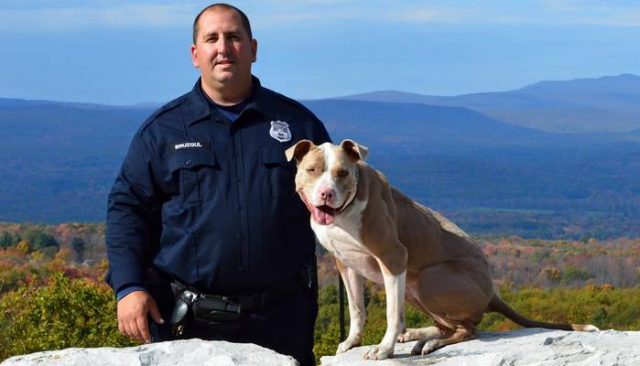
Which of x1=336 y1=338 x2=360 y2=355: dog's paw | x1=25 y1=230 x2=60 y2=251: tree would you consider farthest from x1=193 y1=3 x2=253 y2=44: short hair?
x1=25 y1=230 x2=60 y2=251: tree

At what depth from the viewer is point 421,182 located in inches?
7702

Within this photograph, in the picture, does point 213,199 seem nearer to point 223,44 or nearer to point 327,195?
point 223,44

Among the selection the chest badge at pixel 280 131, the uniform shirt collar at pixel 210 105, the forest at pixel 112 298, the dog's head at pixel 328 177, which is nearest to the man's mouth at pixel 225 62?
the uniform shirt collar at pixel 210 105

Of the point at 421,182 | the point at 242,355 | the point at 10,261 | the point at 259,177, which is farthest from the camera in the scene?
the point at 421,182

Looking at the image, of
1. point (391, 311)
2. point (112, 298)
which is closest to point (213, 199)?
point (391, 311)

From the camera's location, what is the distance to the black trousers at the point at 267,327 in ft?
22.5

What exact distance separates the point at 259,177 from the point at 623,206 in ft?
595

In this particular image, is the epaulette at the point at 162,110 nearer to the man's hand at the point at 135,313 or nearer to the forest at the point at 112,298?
the man's hand at the point at 135,313

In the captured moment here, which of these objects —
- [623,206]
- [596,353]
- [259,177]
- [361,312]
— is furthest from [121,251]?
[623,206]

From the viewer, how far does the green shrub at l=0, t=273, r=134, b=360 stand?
976 centimetres

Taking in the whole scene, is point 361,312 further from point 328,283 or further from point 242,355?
point 328,283

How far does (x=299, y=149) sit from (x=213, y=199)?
721mm

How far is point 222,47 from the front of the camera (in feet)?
21.8

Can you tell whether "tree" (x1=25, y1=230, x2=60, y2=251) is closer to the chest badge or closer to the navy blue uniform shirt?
the navy blue uniform shirt
